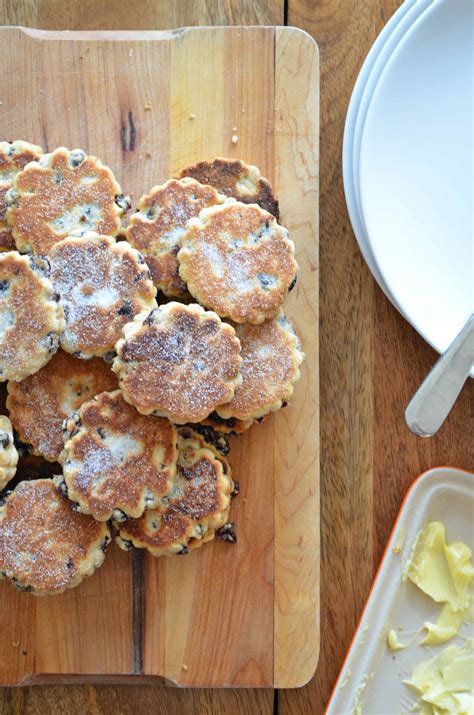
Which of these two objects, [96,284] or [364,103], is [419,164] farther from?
[96,284]

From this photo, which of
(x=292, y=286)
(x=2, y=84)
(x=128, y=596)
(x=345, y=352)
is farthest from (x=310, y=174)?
(x=128, y=596)

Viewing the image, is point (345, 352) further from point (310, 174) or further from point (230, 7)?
point (230, 7)

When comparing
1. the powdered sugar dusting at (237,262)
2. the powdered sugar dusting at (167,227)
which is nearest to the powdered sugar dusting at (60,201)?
the powdered sugar dusting at (167,227)

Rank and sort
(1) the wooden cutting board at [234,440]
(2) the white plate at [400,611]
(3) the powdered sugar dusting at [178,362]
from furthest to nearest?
(2) the white plate at [400,611] < (1) the wooden cutting board at [234,440] < (3) the powdered sugar dusting at [178,362]

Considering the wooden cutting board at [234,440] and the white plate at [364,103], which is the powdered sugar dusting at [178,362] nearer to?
the wooden cutting board at [234,440]

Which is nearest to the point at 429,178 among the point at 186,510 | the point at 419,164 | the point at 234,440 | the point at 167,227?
the point at 419,164

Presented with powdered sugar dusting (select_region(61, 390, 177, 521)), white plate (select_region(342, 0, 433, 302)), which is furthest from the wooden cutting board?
powdered sugar dusting (select_region(61, 390, 177, 521))

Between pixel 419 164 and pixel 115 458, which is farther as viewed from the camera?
pixel 419 164
